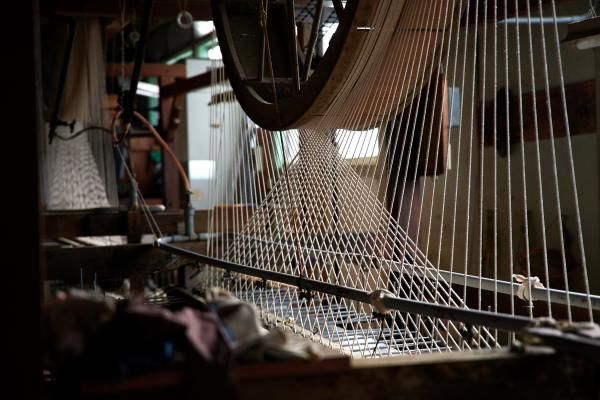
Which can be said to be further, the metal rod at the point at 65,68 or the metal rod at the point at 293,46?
the metal rod at the point at 65,68

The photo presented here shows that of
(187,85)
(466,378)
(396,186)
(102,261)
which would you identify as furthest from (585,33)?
(187,85)

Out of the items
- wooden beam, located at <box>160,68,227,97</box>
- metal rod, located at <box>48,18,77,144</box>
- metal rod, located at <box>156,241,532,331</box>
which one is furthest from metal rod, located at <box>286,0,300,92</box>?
wooden beam, located at <box>160,68,227,97</box>

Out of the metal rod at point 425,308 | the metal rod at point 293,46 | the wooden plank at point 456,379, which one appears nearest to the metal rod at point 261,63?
the metal rod at point 293,46

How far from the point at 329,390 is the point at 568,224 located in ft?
14.9

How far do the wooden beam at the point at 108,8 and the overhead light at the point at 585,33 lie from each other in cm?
495

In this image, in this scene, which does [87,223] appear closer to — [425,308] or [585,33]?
[585,33]

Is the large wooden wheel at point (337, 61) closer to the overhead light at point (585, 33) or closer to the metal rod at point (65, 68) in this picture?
the overhead light at point (585, 33)

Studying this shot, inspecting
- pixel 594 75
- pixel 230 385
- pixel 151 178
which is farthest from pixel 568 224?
pixel 151 178

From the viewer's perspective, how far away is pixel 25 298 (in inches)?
52.1

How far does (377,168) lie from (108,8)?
5.10 meters

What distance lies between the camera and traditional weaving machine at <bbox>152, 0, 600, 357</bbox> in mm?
2338

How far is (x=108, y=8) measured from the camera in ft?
26.2

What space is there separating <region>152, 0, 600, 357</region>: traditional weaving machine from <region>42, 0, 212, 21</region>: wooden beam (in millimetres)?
2925

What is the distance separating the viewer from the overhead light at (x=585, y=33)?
310 centimetres
